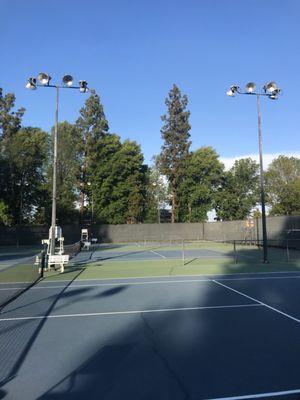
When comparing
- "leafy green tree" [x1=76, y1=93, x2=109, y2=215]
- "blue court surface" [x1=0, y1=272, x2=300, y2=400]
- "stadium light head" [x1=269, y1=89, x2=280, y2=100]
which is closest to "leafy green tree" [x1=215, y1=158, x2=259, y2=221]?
"leafy green tree" [x1=76, y1=93, x2=109, y2=215]

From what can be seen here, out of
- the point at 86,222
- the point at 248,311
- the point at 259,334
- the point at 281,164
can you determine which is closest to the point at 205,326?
the point at 259,334

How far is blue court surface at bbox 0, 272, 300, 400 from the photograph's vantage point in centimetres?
514

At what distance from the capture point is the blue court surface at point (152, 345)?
5.14 m

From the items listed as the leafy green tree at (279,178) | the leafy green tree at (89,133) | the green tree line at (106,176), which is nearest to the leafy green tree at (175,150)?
the green tree line at (106,176)

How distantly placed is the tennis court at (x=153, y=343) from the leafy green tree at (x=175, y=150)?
177ft

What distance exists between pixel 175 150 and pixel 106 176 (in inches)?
437

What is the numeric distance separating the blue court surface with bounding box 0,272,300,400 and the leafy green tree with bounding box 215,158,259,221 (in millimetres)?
58021

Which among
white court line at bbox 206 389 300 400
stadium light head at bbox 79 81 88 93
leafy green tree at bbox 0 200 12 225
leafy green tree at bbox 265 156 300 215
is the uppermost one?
leafy green tree at bbox 265 156 300 215

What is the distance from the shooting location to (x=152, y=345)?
6.89 meters

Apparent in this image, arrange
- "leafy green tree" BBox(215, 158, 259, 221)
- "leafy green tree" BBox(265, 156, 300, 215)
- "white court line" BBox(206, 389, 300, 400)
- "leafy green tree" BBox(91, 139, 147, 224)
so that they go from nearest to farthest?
"white court line" BBox(206, 389, 300, 400) → "leafy green tree" BBox(91, 139, 147, 224) → "leafy green tree" BBox(215, 158, 259, 221) → "leafy green tree" BBox(265, 156, 300, 215)

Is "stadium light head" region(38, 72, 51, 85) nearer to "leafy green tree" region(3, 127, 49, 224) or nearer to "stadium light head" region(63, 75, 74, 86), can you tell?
"stadium light head" region(63, 75, 74, 86)

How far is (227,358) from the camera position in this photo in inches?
245

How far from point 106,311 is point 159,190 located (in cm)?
7384

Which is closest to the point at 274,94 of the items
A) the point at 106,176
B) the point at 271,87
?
the point at 271,87
